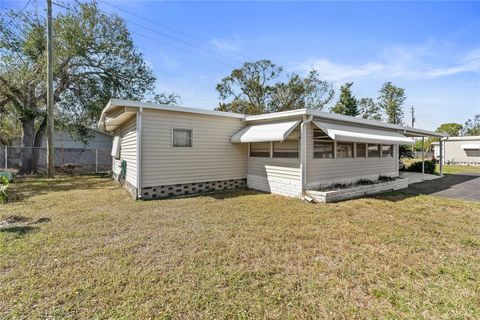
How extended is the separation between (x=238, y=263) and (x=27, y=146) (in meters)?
17.5

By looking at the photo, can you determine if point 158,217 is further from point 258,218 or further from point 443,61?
point 443,61

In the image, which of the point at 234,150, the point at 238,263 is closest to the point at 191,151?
the point at 234,150

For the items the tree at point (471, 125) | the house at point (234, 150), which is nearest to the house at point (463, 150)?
the house at point (234, 150)

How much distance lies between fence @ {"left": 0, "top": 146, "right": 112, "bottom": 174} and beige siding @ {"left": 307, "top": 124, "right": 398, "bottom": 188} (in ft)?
48.4

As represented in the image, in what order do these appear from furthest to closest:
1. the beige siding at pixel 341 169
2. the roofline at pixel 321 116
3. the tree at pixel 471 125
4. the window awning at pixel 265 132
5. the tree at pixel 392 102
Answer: the tree at pixel 471 125 < the tree at pixel 392 102 < the beige siding at pixel 341 169 < the roofline at pixel 321 116 < the window awning at pixel 265 132

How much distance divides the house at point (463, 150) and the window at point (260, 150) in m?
27.4

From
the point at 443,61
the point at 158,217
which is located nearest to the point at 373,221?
the point at 158,217

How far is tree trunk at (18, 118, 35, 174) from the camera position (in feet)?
48.3

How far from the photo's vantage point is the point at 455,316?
2.64m

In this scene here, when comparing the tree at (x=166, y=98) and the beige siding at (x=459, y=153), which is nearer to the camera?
the tree at (x=166, y=98)

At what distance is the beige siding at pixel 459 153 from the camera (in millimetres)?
27084

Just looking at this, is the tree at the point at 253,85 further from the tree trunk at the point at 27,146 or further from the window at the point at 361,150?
the tree trunk at the point at 27,146

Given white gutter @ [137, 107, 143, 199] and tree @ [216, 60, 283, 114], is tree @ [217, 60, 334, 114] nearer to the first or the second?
tree @ [216, 60, 283, 114]

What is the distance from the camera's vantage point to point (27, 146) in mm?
14992
